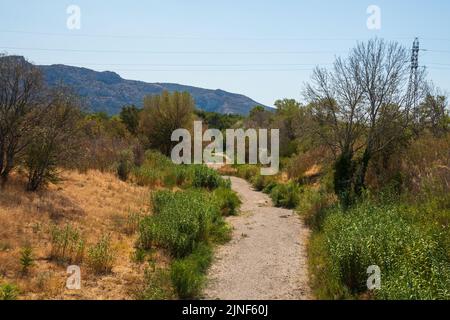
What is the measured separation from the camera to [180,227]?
11.3m

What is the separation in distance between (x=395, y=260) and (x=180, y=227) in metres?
5.91

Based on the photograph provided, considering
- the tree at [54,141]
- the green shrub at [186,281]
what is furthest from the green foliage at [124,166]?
the green shrub at [186,281]

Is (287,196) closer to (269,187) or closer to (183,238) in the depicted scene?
(269,187)

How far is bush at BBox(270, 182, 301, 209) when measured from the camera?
18.9 m

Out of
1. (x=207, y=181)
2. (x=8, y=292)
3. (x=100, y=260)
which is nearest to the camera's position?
(x=8, y=292)

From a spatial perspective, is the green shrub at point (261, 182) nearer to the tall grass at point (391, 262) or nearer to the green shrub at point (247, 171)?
the green shrub at point (247, 171)

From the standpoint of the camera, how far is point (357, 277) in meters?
7.53

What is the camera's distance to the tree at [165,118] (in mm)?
34781

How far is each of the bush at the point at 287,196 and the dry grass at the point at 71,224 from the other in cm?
644

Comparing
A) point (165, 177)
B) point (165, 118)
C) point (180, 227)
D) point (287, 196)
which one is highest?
point (165, 118)
